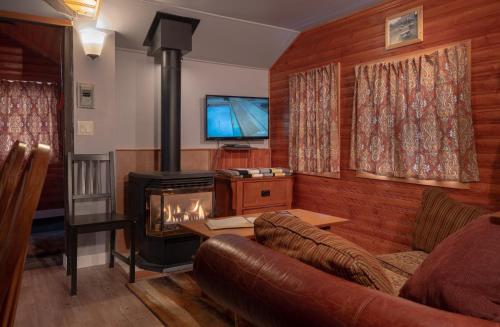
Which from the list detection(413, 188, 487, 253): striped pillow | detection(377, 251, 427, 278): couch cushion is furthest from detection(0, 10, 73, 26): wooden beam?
detection(413, 188, 487, 253): striped pillow

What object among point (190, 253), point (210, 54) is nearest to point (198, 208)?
point (190, 253)

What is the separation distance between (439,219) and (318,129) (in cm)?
177

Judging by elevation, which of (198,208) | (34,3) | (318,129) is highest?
(34,3)

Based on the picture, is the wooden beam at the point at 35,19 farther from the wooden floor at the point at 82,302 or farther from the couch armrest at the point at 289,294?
the couch armrest at the point at 289,294

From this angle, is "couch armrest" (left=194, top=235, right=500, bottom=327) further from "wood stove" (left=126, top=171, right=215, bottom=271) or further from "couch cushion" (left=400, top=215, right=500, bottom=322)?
"wood stove" (left=126, top=171, right=215, bottom=271)

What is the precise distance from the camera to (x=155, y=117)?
4234mm

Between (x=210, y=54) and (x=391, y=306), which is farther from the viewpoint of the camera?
(x=210, y=54)

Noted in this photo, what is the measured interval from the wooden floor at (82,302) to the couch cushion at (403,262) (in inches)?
58.5

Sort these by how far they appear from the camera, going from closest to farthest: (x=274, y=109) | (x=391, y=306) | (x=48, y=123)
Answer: (x=391, y=306) < (x=274, y=109) < (x=48, y=123)

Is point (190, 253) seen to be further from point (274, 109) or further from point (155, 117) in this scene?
point (274, 109)

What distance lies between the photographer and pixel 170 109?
12.5 feet

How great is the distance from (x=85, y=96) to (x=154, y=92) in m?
0.86

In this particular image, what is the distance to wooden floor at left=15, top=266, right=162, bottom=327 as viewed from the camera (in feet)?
8.29

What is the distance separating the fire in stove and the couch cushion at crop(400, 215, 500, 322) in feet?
8.54
